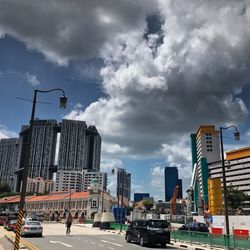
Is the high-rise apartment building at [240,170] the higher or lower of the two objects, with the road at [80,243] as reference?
higher

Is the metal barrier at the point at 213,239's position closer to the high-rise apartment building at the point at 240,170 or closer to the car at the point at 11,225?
the car at the point at 11,225

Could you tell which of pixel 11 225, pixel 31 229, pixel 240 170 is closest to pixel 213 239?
pixel 31 229

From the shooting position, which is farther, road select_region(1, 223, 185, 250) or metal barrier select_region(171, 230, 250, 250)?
road select_region(1, 223, 185, 250)

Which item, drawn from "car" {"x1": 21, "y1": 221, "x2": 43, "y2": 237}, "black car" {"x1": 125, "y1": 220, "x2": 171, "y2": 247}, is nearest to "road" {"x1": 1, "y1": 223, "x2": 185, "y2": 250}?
"black car" {"x1": 125, "y1": 220, "x2": 171, "y2": 247}

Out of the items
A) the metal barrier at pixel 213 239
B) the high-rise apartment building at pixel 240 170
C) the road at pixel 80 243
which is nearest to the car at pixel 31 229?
the road at pixel 80 243

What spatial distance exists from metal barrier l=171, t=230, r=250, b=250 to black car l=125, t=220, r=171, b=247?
2712mm

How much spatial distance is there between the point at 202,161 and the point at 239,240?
171612mm

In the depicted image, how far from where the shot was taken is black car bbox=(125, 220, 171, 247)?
25.2 meters

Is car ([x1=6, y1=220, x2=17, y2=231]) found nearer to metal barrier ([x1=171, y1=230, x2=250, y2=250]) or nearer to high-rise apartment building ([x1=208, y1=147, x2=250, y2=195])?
metal barrier ([x1=171, y1=230, x2=250, y2=250])

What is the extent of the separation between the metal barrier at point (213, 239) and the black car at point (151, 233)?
2.71 meters

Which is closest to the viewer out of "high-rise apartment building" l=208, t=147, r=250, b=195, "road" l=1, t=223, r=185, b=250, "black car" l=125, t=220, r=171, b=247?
"road" l=1, t=223, r=185, b=250

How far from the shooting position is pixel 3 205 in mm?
157750

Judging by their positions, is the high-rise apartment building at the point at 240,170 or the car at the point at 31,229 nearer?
the car at the point at 31,229

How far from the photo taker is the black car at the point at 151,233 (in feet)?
82.7
